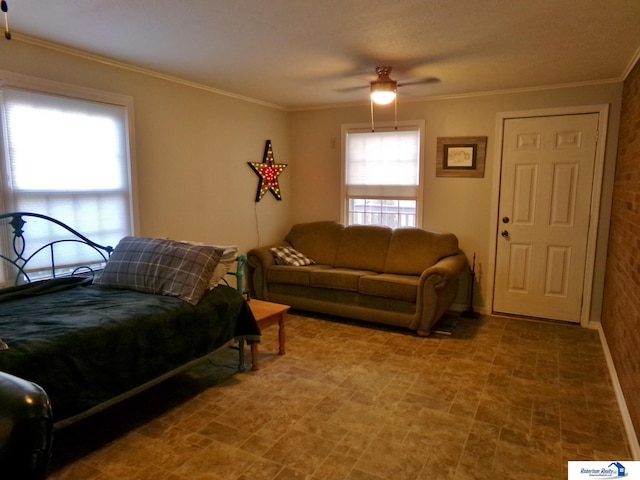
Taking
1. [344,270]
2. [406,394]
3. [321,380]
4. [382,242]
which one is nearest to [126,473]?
[321,380]

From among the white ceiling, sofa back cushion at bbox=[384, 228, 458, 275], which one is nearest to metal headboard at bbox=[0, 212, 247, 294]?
the white ceiling

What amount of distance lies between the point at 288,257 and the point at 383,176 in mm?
1434

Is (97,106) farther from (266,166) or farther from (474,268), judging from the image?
(474,268)

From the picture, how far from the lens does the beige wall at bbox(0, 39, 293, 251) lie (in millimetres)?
3041

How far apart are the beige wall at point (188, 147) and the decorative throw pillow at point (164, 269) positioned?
0.75 metres

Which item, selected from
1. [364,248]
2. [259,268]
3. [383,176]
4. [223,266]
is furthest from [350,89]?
[223,266]

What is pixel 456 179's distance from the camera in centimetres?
447

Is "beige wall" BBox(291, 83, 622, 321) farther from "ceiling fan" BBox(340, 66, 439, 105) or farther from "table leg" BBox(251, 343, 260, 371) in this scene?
"table leg" BBox(251, 343, 260, 371)

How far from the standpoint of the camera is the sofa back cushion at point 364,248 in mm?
4496

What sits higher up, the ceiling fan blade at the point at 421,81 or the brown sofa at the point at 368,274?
the ceiling fan blade at the point at 421,81

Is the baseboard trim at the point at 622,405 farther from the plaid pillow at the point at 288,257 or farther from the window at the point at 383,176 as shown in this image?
the plaid pillow at the point at 288,257

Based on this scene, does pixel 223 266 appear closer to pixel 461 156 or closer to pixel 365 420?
pixel 365 420

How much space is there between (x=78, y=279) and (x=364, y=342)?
2263 millimetres

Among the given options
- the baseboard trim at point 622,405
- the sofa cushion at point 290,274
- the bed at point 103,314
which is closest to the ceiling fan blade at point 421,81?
the sofa cushion at point 290,274
